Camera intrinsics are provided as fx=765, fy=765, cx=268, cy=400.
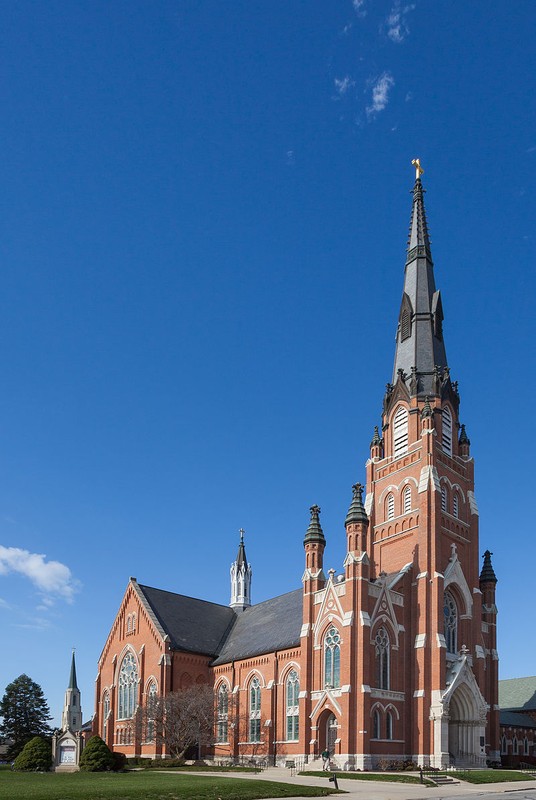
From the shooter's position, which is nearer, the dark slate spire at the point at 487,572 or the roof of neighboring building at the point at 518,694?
the dark slate spire at the point at 487,572

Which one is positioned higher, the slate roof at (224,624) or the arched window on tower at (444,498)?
the arched window on tower at (444,498)

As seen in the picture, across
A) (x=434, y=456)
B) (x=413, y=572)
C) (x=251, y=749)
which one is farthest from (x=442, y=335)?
(x=251, y=749)

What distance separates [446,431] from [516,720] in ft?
101

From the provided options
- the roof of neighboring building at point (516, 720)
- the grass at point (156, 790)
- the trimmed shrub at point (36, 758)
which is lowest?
the roof of neighboring building at point (516, 720)

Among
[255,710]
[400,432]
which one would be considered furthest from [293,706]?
[400,432]

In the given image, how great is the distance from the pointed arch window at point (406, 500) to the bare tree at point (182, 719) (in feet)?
61.6

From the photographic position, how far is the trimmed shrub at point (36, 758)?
150 ft

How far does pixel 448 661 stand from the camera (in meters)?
50.7

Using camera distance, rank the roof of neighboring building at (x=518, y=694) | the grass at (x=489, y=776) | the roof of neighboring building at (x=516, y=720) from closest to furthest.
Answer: the grass at (x=489, y=776)
the roof of neighboring building at (x=516, y=720)
the roof of neighboring building at (x=518, y=694)

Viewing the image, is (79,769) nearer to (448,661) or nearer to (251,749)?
(251,749)

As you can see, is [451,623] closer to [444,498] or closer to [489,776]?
[444,498]

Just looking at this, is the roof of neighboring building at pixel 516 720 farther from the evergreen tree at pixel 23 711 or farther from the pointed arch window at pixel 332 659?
the evergreen tree at pixel 23 711

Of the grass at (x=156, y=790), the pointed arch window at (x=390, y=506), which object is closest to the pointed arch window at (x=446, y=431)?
the pointed arch window at (x=390, y=506)

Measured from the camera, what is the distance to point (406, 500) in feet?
182
